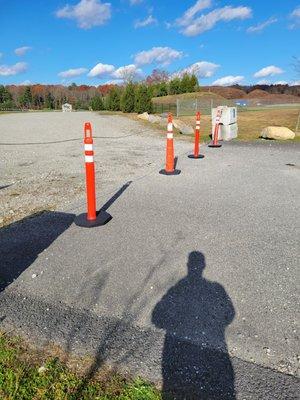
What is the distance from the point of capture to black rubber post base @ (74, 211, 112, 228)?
5043 mm

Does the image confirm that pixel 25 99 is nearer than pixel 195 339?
No

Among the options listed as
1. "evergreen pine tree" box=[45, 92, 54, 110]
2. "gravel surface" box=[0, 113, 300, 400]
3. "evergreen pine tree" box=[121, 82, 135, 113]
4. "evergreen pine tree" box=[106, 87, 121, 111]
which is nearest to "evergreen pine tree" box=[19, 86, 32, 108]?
"evergreen pine tree" box=[45, 92, 54, 110]

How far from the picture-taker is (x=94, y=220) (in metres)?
5.17

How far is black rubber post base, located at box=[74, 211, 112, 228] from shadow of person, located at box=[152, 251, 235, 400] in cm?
184

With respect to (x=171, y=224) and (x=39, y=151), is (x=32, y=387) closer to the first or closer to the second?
(x=171, y=224)

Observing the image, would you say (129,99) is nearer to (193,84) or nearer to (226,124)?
(226,124)

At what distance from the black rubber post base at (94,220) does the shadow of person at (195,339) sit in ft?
6.03

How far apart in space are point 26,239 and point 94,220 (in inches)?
39.2

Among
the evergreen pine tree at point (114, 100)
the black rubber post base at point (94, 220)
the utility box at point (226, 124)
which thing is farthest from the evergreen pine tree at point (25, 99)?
the black rubber post base at point (94, 220)

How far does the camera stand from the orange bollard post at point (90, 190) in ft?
16.4

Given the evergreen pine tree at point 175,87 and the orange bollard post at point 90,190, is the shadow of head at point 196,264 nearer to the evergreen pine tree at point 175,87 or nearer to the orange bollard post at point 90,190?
the orange bollard post at point 90,190

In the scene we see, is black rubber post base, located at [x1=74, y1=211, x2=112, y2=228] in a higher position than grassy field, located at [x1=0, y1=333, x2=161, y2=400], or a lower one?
higher

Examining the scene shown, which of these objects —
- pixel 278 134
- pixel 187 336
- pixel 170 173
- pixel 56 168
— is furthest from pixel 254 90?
pixel 187 336

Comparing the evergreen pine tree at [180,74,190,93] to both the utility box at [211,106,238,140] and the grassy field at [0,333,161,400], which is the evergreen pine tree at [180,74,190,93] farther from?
the grassy field at [0,333,161,400]
